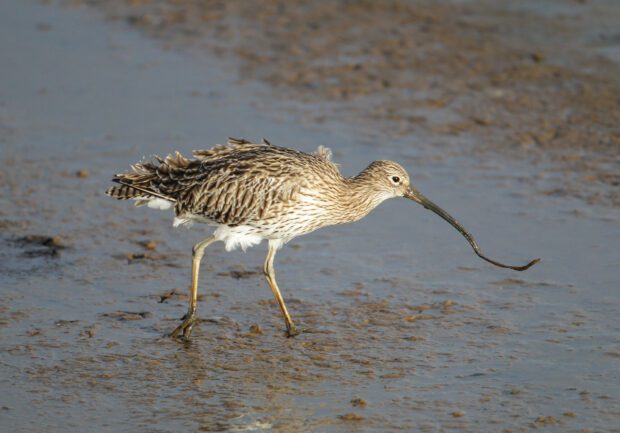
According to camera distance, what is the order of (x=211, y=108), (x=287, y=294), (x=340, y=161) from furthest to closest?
(x=211, y=108), (x=340, y=161), (x=287, y=294)

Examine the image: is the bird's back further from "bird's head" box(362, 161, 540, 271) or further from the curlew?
"bird's head" box(362, 161, 540, 271)

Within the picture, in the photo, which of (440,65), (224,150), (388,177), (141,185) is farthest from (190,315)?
(440,65)

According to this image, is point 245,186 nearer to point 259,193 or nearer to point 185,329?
point 259,193

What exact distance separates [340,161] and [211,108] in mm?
2299

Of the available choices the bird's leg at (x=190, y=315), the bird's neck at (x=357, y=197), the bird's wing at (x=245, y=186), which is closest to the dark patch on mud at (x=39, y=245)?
the bird's wing at (x=245, y=186)

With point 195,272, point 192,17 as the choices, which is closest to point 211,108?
point 192,17

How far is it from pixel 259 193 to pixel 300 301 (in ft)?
3.41

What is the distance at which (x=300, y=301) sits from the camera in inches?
363

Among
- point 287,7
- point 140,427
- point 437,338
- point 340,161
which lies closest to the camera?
point 140,427

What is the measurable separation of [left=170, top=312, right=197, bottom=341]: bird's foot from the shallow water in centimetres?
9

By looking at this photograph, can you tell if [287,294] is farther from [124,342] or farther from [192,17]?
[192,17]

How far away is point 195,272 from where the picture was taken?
892 centimetres

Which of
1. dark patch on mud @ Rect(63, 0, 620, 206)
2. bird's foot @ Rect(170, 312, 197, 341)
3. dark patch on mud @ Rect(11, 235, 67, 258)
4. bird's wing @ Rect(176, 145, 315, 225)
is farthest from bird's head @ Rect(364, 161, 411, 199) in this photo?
dark patch on mud @ Rect(11, 235, 67, 258)

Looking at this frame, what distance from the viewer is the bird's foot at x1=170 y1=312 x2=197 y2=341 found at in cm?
859
